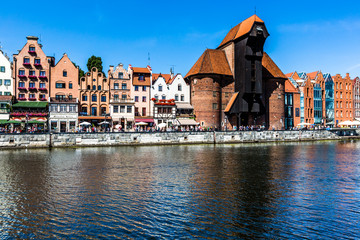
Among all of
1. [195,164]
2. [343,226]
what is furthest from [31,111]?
[343,226]

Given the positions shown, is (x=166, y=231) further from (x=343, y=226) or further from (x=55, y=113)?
(x=55, y=113)

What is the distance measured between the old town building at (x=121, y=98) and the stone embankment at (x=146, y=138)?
425 inches

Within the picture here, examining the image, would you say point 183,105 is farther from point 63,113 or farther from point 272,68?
point 63,113

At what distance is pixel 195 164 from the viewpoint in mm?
33250

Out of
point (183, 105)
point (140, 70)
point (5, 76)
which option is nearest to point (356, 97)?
point (183, 105)

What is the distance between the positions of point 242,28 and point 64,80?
44515mm

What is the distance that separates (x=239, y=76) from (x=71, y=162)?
48.8 m

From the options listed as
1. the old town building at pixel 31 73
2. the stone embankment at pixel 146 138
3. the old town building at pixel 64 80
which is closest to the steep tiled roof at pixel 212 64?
the stone embankment at pixel 146 138

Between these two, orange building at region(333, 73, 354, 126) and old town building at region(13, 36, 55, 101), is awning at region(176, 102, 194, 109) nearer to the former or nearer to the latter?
old town building at region(13, 36, 55, 101)

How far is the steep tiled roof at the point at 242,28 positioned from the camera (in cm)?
6962

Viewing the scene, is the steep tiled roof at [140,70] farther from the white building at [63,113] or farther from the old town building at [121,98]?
the white building at [63,113]

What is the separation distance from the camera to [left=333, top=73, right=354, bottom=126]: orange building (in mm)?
96312

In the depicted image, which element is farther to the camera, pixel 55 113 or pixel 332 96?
pixel 332 96

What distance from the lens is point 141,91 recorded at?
71.1m
